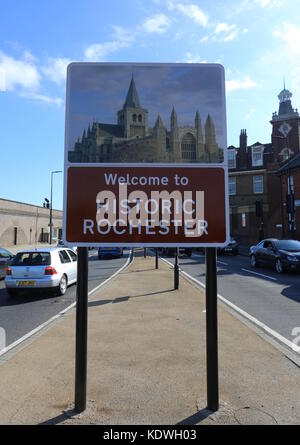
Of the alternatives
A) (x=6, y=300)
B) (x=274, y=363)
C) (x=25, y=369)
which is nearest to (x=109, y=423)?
(x=25, y=369)

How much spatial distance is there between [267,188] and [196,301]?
135 feet

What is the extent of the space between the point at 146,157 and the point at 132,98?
65 cm

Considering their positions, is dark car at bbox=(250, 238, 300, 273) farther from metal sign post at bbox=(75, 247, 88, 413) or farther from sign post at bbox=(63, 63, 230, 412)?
metal sign post at bbox=(75, 247, 88, 413)

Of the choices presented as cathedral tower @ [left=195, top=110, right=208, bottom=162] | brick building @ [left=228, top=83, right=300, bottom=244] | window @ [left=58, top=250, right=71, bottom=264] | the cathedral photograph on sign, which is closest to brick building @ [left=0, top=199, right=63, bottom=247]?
brick building @ [left=228, top=83, right=300, bottom=244]

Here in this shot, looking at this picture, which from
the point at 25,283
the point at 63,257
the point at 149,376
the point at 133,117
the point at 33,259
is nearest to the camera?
the point at 133,117

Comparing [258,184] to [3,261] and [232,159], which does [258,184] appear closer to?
[232,159]

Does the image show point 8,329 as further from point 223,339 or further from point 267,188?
point 267,188

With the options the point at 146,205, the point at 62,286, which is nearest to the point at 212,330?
the point at 146,205

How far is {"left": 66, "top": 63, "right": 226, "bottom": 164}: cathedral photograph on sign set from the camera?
148 inches

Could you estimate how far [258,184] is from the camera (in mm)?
47156

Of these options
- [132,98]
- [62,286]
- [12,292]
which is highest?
[132,98]

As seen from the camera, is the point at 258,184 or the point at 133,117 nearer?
the point at 133,117

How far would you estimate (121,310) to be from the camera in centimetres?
781

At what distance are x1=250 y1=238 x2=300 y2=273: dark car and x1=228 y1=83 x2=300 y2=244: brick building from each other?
80.6ft
